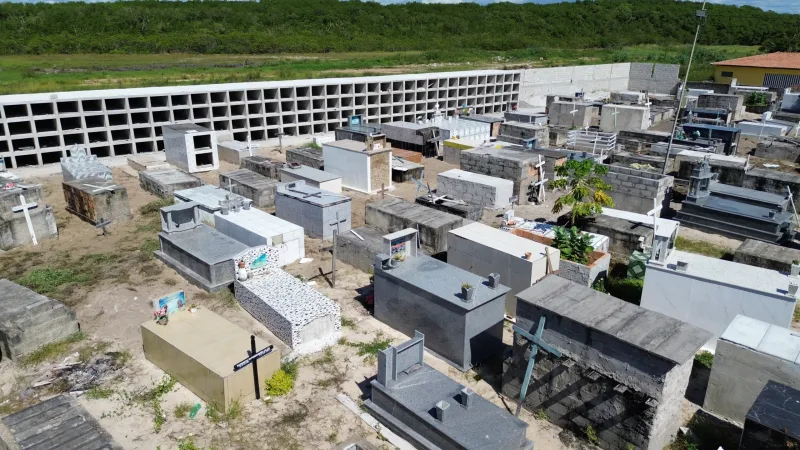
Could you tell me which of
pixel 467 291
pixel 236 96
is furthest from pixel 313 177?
pixel 467 291

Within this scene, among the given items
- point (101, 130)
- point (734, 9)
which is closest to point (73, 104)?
point (101, 130)

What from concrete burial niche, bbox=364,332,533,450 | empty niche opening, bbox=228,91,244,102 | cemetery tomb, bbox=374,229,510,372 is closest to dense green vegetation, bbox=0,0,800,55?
empty niche opening, bbox=228,91,244,102

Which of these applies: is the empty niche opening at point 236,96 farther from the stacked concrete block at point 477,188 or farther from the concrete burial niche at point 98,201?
the stacked concrete block at point 477,188

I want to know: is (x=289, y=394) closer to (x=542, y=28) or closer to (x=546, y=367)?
(x=546, y=367)

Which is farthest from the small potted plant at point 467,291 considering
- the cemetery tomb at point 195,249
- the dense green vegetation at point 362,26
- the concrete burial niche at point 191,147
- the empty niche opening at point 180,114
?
the dense green vegetation at point 362,26

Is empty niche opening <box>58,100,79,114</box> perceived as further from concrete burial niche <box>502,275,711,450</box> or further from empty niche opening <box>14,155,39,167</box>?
concrete burial niche <box>502,275,711,450</box>

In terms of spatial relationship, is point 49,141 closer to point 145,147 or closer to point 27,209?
point 145,147
